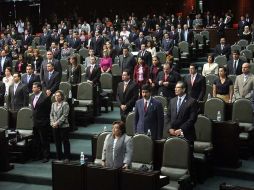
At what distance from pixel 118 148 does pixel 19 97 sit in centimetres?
357

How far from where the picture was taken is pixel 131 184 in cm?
662

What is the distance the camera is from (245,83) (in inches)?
366

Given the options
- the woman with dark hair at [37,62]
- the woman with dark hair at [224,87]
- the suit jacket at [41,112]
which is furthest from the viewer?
the woman with dark hair at [37,62]

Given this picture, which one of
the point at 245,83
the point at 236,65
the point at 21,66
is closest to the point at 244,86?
the point at 245,83

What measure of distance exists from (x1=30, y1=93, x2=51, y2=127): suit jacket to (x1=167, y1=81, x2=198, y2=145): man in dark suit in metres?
2.42

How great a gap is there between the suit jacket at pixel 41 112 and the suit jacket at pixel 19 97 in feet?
3.19

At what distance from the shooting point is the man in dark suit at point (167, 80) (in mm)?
9875

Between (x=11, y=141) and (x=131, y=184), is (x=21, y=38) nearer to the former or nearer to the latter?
(x=11, y=141)

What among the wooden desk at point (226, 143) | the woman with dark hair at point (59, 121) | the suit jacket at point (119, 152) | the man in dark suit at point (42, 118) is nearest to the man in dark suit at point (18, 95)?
the man in dark suit at point (42, 118)

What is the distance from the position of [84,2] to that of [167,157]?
20.0 meters

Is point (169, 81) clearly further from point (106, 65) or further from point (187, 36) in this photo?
point (187, 36)

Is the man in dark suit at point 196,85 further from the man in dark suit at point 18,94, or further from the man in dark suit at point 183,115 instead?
the man in dark suit at point 18,94

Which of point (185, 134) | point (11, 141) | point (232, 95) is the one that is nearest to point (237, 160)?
point (185, 134)

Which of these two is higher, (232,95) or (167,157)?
(232,95)
